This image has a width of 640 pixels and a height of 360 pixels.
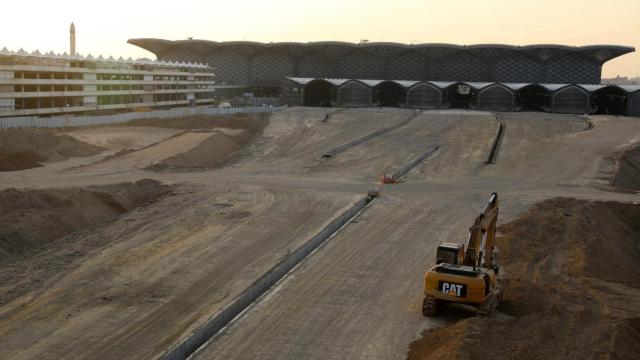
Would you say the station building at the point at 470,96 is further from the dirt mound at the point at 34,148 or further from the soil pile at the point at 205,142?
the dirt mound at the point at 34,148

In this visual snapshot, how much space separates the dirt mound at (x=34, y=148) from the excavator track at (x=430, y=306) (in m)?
29.9

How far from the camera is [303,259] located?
24.2 m

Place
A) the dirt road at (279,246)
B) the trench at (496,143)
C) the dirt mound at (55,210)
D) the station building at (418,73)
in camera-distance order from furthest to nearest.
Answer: the station building at (418,73) < the trench at (496,143) < the dirt mound at (55,210) < the dirt road at (279,246)

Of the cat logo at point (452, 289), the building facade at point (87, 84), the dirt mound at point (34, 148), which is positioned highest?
the building facade at point (87, 84)

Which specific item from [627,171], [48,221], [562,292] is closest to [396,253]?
[562,292]

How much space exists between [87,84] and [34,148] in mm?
27962

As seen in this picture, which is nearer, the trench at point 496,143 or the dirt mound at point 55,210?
the dirt mound at point 55,210

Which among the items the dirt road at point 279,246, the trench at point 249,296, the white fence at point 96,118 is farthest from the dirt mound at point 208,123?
the trench at point 249,296

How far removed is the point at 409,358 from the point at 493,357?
195cm

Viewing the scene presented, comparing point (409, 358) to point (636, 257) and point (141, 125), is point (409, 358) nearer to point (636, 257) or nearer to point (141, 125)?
point (636, 257)

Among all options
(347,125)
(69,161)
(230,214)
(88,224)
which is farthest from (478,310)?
(347,125)

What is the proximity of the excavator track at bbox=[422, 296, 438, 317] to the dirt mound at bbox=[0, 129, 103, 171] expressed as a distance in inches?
1179

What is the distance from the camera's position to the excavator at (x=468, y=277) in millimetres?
17688

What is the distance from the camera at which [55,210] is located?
1172 inches
